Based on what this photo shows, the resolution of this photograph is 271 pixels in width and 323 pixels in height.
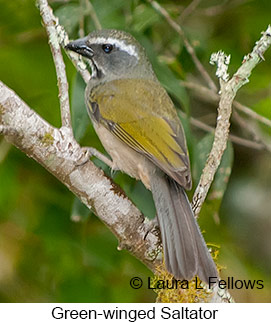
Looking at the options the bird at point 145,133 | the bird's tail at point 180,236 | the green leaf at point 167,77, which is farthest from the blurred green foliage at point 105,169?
the bird's tail at point 180,236

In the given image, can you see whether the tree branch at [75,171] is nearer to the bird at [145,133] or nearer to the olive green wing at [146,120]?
the bird at [145,133]

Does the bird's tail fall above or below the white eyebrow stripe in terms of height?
below

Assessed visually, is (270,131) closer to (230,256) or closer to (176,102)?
(176,102)

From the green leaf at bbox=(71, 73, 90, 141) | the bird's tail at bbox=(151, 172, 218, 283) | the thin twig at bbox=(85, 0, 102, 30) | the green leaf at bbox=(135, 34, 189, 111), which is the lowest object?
the bird's tail at bbox=(151, 172, 218, 283)

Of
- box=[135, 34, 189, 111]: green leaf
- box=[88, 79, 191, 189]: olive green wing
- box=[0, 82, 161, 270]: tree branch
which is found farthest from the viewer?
box=[135, 34, 189, 111]: green leaf

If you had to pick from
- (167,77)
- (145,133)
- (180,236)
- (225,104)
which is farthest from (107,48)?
(180,236)

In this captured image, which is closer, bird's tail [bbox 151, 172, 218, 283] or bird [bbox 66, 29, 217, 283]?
bird's tail [bbox 151, 172, 218, 283]

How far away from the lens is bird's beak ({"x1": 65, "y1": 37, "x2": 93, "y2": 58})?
382cm

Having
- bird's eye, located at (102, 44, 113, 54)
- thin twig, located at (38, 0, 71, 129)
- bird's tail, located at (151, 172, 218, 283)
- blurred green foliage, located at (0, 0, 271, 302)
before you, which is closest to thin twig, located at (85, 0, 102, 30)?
blurred green foliage, located at (0, 0, 271, 302)

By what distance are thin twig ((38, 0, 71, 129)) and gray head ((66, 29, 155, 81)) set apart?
1.91ft

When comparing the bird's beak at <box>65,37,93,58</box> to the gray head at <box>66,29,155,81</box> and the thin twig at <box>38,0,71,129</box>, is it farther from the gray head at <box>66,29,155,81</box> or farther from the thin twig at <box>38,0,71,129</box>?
the thin twig at <box>38,0,71,129</box>

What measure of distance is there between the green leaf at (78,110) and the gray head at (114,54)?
16 cm

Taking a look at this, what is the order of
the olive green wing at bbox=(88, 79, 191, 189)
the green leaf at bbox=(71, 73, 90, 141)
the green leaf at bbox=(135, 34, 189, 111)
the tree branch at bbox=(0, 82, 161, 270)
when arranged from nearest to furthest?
the tree branch at bbox=(0, 82, 161, 270) → the olive green wing at bbox=(88, 79, 191, 189) → the green leaf at bbox=(71, 73, 90, 141) → the green leaf at bbox=(135, 34, 189, 111)

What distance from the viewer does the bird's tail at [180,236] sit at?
291cm
